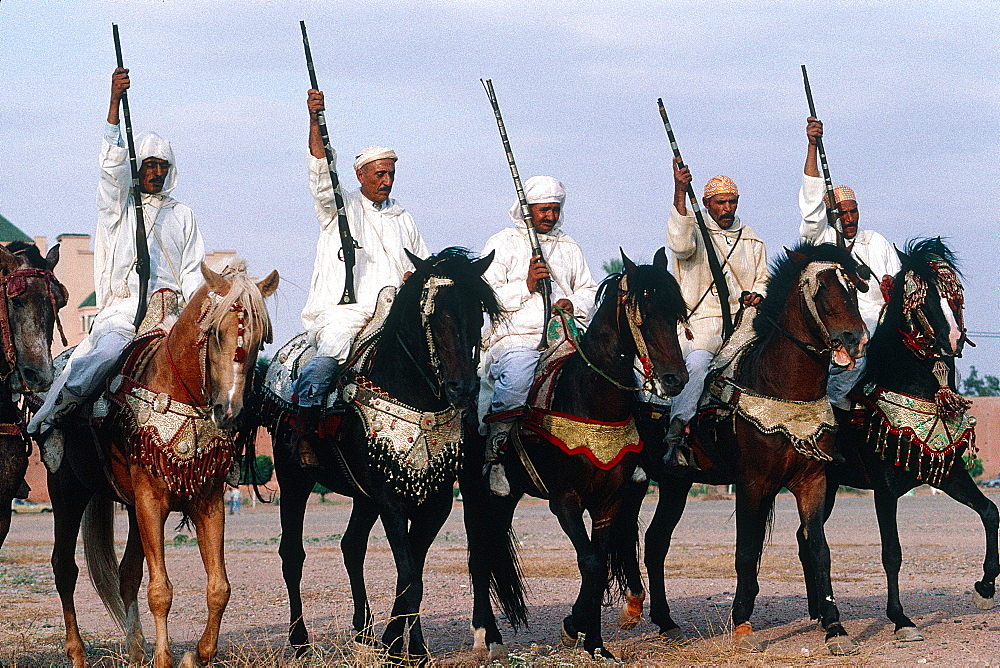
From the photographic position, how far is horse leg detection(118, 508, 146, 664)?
8727 millimetres

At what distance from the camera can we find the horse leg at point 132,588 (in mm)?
8727

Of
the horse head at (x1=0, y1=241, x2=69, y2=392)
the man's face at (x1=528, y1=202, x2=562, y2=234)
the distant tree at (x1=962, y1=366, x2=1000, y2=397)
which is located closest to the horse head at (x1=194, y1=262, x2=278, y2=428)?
the horse head at (x1=0, y1=241, x2=69, y2=392)

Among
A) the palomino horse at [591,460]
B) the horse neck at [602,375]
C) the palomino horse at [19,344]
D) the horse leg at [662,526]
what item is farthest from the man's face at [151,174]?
the horse leg at [662,526]

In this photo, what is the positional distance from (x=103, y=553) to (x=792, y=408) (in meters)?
5.09

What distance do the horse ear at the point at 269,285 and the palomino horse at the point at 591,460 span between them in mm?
2416

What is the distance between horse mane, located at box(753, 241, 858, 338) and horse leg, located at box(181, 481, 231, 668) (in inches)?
163

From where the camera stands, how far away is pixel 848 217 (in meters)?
11.3

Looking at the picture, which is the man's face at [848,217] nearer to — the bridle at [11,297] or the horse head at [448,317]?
the horse head at [448,317]

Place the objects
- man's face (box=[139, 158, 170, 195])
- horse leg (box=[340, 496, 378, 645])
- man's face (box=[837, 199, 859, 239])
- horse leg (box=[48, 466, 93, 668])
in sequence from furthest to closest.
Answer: man's face (box=[837, 199, 859, 239])
man's face (box=[139, 158, 170, 195])
horse leg (box=[340, 496, 378, 645])
horse leg (box=[48, 466, 93, 668])

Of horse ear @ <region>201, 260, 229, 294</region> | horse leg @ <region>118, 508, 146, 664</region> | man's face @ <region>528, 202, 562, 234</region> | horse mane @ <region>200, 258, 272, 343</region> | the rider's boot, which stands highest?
man's face @ <region>528, 202, 562, 234</region>

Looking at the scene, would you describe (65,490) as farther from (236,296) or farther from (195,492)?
(236,296)

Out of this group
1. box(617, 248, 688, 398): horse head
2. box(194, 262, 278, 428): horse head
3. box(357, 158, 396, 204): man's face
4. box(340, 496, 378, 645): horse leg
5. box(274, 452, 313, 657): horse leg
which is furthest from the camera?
box(357, 158, 396, 204): man's face

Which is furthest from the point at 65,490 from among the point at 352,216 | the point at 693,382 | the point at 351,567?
the point at 693,382

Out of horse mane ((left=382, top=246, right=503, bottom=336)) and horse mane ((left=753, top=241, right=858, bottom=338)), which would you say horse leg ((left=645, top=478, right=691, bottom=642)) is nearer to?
horse mane ((left=753, top=241, right=858, bottom=338))
